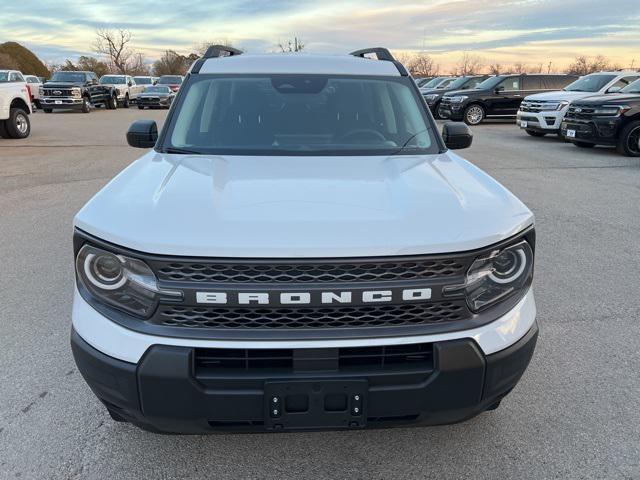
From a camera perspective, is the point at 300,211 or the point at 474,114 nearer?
the point at 300,211

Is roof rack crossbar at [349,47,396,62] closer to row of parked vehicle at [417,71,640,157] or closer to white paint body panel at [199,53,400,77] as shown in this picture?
white paint body panel at [199,53,400,77]

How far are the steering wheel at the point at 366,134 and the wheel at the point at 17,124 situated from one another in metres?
13.9

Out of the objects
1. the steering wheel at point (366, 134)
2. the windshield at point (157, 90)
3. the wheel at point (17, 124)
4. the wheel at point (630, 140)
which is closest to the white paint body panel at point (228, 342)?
the steering wheel at point (366, 134)

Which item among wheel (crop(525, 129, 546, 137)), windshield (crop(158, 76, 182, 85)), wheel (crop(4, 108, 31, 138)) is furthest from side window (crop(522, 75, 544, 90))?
windshield (crop(158, 76, 182, 85))

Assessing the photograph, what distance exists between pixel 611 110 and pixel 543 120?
328 centimetres

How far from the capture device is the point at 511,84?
19.3 metres

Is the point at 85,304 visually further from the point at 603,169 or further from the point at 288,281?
the point at 603,169

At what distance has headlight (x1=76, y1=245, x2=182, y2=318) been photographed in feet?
6.36

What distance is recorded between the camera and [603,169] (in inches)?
402

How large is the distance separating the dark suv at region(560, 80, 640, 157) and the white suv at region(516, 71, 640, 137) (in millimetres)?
1598

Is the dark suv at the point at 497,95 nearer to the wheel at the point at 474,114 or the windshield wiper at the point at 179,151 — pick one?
the wheel at the point at 474,114

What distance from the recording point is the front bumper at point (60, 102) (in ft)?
82.4

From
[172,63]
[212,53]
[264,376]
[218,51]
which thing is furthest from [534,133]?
[172,63]

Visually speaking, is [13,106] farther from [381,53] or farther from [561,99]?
[561,99]
